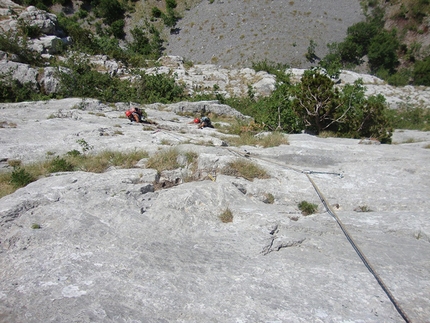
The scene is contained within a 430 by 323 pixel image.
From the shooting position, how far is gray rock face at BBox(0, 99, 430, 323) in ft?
9.33

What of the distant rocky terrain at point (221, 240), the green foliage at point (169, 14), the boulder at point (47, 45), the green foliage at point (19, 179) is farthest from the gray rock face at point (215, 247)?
the green foliage at point (169, 14)

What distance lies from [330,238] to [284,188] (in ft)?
6.10

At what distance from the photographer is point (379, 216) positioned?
4.85 metres

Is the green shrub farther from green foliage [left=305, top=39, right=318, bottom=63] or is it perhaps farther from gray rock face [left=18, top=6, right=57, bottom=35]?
green foliage [left=305, top=39, right=318, bottom=63]

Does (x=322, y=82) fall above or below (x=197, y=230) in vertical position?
above

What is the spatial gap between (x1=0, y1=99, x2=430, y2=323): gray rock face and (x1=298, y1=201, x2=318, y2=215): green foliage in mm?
169

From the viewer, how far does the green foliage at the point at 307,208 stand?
5125mm

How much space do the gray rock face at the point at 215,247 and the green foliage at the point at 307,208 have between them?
0.17m

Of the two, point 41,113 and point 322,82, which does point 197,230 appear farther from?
point 41,113

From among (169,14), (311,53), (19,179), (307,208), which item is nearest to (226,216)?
(307,208)

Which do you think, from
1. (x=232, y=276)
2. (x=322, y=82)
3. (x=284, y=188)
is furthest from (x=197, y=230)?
(x=322, y=82)

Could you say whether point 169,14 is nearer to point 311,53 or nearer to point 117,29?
point 117,29

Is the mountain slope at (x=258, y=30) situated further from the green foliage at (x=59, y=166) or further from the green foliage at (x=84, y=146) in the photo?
the green foliage at (x=59, y=166)

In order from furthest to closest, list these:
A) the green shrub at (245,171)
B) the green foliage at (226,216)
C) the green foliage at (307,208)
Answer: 1. the green shrub at (245,171)
2. the green foliage at (307,208)
3. the green foliage at (226,216)
